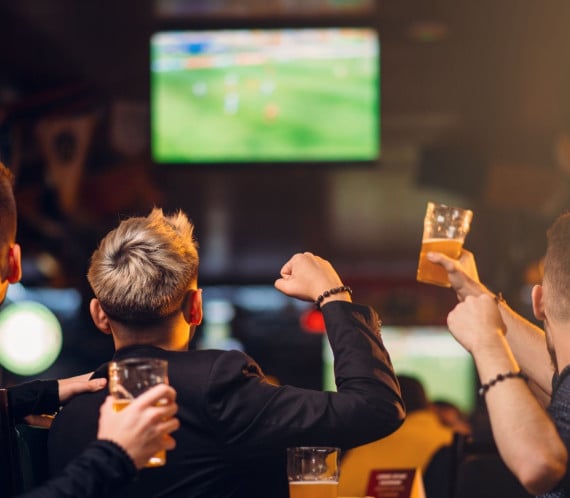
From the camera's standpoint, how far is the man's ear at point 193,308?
2240 millimetres

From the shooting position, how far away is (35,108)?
6766mm

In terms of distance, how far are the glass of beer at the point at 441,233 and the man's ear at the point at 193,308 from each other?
1.81ft

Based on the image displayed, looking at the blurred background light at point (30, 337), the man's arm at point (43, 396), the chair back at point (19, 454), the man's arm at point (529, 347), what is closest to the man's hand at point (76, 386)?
the man's arm at point (43, 396)

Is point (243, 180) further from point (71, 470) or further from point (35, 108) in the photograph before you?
point (71, 470)

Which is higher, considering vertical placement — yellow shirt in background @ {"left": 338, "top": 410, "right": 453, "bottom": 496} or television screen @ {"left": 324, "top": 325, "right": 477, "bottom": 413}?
yellow shirt in background @ {"left": 338, "top": 410, "right": 453, "bottom": 496}

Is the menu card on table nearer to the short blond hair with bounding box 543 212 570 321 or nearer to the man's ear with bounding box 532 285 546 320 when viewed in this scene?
the man's ear with bounding box 532 285 546 320

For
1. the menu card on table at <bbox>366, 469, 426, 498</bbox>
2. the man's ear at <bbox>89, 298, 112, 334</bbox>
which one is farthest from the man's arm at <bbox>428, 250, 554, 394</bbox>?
the man's ear at <bbox>89, 298, 112, 334</bbox>

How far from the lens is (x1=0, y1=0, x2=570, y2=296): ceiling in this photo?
6.13 m

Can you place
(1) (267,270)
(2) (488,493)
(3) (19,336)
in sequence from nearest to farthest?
1. (2) (488,493)
2. (1) (267,270)
3. (3) (19,336)

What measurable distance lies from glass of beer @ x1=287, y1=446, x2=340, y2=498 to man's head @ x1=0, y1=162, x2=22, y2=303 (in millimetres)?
738

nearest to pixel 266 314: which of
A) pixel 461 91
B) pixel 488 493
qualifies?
pixel 461 91

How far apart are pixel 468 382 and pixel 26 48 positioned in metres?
4.61

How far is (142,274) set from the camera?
2184mm

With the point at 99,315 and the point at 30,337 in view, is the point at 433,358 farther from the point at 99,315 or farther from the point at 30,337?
the point at 99,315
